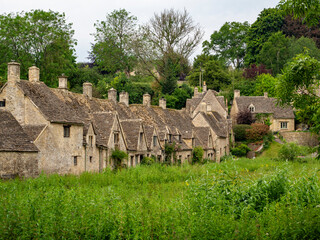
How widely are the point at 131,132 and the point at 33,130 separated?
12.9 metres

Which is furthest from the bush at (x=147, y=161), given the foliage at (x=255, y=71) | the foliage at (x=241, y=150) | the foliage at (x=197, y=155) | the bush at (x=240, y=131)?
the foliage at (x=255, y=71)

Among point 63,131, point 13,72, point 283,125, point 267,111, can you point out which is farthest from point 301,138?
point 13,72

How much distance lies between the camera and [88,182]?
30906 mm

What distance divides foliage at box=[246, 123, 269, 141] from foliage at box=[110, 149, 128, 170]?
35.6 meters

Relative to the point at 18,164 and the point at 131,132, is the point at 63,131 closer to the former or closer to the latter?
the point at 18,164

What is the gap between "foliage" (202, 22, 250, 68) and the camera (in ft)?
392

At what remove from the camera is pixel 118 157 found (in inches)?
1688

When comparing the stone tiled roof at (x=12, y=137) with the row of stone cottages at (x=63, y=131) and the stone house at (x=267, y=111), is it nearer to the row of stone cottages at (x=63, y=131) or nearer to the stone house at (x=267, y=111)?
the row of stone cottages at (x=63, y=131)

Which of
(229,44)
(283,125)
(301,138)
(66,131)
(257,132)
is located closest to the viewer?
(66,131)

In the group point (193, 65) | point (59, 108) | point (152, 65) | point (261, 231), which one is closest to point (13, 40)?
point (59, 108)

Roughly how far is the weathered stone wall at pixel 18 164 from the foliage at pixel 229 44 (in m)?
90.6

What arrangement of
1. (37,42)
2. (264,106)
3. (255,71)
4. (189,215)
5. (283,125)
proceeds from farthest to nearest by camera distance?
(255,71) < (264,106) < (283,125) < (37,42) < (189,215)

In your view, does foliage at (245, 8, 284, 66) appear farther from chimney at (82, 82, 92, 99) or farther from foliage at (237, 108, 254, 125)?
chimney at (82, 82, 92, 99)

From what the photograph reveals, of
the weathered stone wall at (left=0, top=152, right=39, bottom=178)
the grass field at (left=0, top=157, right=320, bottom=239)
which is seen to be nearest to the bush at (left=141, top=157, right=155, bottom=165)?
the weathered stone wall at (left=0, top=152, right=39, bottom=178)
